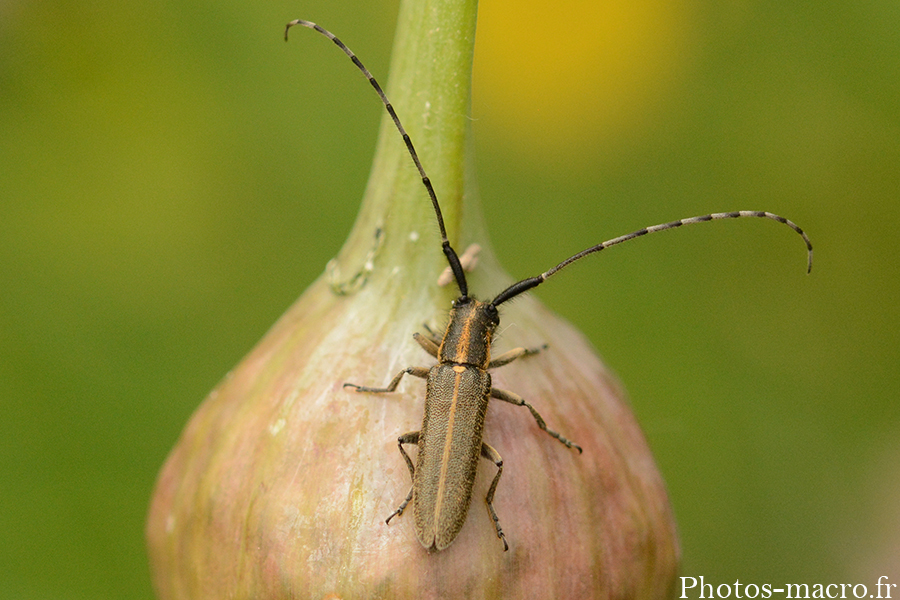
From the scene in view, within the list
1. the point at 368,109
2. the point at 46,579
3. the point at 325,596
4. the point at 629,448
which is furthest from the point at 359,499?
the point at 368,109

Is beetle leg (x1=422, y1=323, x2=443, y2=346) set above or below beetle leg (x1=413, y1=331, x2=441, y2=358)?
above

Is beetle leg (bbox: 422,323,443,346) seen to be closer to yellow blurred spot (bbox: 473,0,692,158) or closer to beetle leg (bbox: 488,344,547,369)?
beetle leg (bbox: 488,344,547,369)

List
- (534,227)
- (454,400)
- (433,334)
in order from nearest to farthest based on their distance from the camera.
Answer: (454,400) → (433,334) → (534,227)

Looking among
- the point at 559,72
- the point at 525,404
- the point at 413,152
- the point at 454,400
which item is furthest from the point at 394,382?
the point at 559,72

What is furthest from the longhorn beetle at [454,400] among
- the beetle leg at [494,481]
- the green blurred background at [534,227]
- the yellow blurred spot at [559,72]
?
the yellow blurred spot at [559,72]

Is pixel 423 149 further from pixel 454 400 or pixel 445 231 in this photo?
pixel 454 400

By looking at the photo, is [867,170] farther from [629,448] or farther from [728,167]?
[629,448]

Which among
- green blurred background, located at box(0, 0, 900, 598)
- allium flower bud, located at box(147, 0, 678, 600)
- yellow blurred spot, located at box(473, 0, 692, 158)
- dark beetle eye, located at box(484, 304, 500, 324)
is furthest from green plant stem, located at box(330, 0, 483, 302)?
yellow blurred spot, located at box(473, 0, 692, 158)
